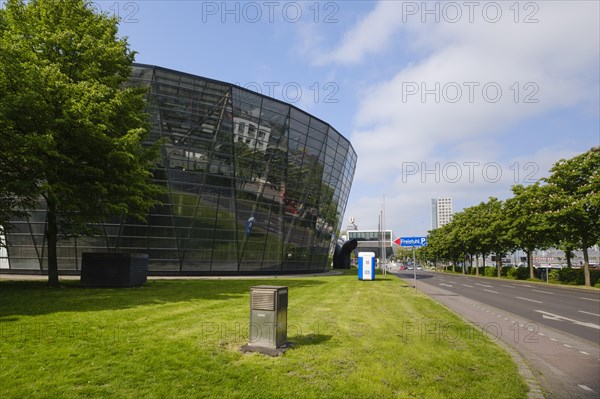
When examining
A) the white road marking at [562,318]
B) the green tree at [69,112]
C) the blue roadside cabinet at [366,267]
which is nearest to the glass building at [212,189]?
the blue roadside cabinet at [366,267]

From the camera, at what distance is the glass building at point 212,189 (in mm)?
30703

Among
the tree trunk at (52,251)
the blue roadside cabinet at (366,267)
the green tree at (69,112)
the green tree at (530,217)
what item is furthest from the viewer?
the green tree at (530,217)

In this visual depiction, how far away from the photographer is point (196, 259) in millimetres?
33000

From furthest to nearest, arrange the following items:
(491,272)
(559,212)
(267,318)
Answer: (491,272), (559,212), (267,318)

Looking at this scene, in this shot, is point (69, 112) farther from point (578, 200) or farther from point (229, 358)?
point (578, 200)

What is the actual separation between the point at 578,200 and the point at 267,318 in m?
36.5

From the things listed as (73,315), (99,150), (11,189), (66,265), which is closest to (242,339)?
(73,315)

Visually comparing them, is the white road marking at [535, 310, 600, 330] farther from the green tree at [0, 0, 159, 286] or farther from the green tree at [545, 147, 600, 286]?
the green tree at [545, 147, 600, 286]

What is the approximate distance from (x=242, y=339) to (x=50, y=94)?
14.5m

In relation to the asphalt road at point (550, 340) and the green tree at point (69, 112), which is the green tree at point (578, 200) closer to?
the asphalt road at point (550, 340)

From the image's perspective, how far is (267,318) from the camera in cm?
759

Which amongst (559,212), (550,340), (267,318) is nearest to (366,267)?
(559,212)

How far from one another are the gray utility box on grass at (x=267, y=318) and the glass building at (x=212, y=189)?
23.9 m

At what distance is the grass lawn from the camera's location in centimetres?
550
